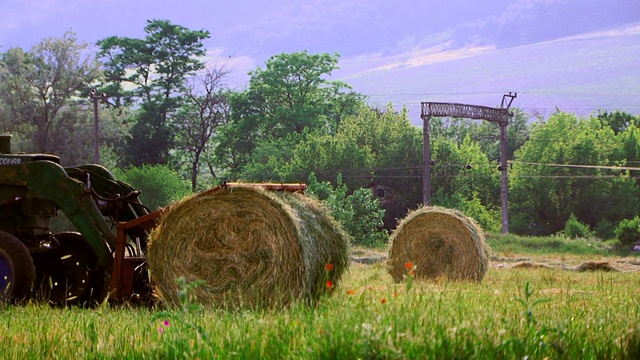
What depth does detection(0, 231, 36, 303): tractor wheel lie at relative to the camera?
11.2 meters

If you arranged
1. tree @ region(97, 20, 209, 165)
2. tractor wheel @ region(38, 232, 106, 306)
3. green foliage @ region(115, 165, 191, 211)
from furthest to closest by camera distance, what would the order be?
tree @ region(97, 20, 209, 165) → green foliage @ region(115, 165, 191, 211) → tractor wheel @ region(38, 232, 106, 306)

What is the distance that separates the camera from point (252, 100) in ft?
265

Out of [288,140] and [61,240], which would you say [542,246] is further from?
[61,240]

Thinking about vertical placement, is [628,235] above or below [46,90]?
below

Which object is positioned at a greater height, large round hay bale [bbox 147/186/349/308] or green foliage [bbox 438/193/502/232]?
large round hay bale [bbox 147/186/349/308]

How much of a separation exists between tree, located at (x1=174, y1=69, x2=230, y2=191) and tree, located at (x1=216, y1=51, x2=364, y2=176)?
188 centimetres

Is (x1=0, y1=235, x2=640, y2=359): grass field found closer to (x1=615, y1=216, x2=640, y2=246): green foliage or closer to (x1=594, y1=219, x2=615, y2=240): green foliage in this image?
(x1=615, y1=216, x2=640, y2=246): green foliage

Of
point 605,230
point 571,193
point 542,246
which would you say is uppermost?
point 571,193

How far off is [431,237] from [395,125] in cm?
5104

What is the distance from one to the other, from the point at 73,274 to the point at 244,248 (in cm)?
262

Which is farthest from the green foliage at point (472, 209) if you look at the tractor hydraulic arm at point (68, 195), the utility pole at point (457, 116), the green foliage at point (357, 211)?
the tractor hydraulic arm at point (68, 195)

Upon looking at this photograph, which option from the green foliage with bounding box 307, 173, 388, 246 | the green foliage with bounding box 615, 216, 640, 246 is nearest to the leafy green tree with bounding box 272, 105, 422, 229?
the green foliage with bounding box 307, 173, 388, 246

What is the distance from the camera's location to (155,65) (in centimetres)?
8019

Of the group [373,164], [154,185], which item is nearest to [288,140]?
[373,164]
